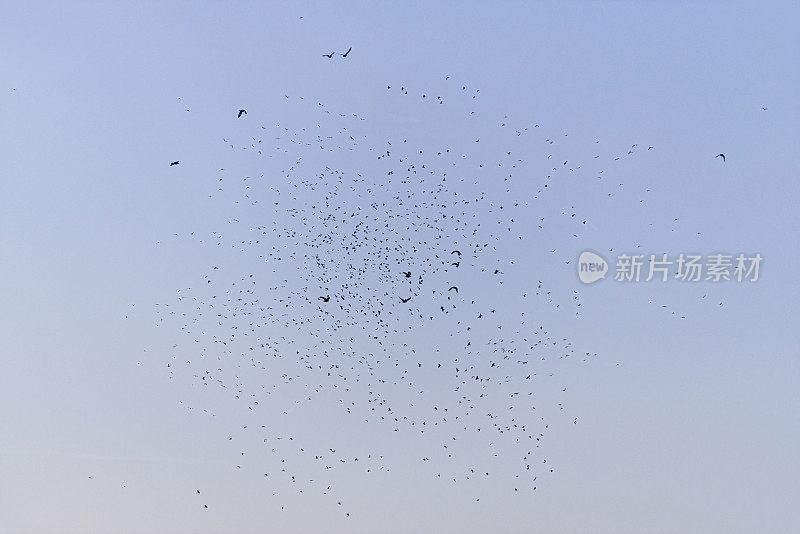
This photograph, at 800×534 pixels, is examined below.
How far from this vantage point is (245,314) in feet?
16.9

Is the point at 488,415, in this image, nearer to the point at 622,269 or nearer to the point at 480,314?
the point at 480,314

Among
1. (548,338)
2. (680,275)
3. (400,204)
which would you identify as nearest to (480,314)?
(548,338)

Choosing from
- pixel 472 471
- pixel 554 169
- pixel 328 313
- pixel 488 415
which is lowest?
pixel 472 471

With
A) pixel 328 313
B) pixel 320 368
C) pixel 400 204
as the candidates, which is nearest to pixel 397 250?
pixel 400 204

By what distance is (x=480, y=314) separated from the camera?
5.08 m

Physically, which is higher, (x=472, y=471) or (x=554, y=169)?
(x=554, y=169)

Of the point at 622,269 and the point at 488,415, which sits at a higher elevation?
the point at 622,269

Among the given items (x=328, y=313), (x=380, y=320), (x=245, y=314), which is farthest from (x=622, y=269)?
(x=245, y=314)

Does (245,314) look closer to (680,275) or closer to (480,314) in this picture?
(480,314)

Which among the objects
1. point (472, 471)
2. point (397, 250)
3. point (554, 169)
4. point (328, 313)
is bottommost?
point (472, 471)

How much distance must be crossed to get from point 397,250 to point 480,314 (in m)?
0.70

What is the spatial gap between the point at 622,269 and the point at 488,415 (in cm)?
130

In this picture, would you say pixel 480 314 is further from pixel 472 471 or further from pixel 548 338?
pixel 472 471

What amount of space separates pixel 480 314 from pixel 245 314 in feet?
5.15
